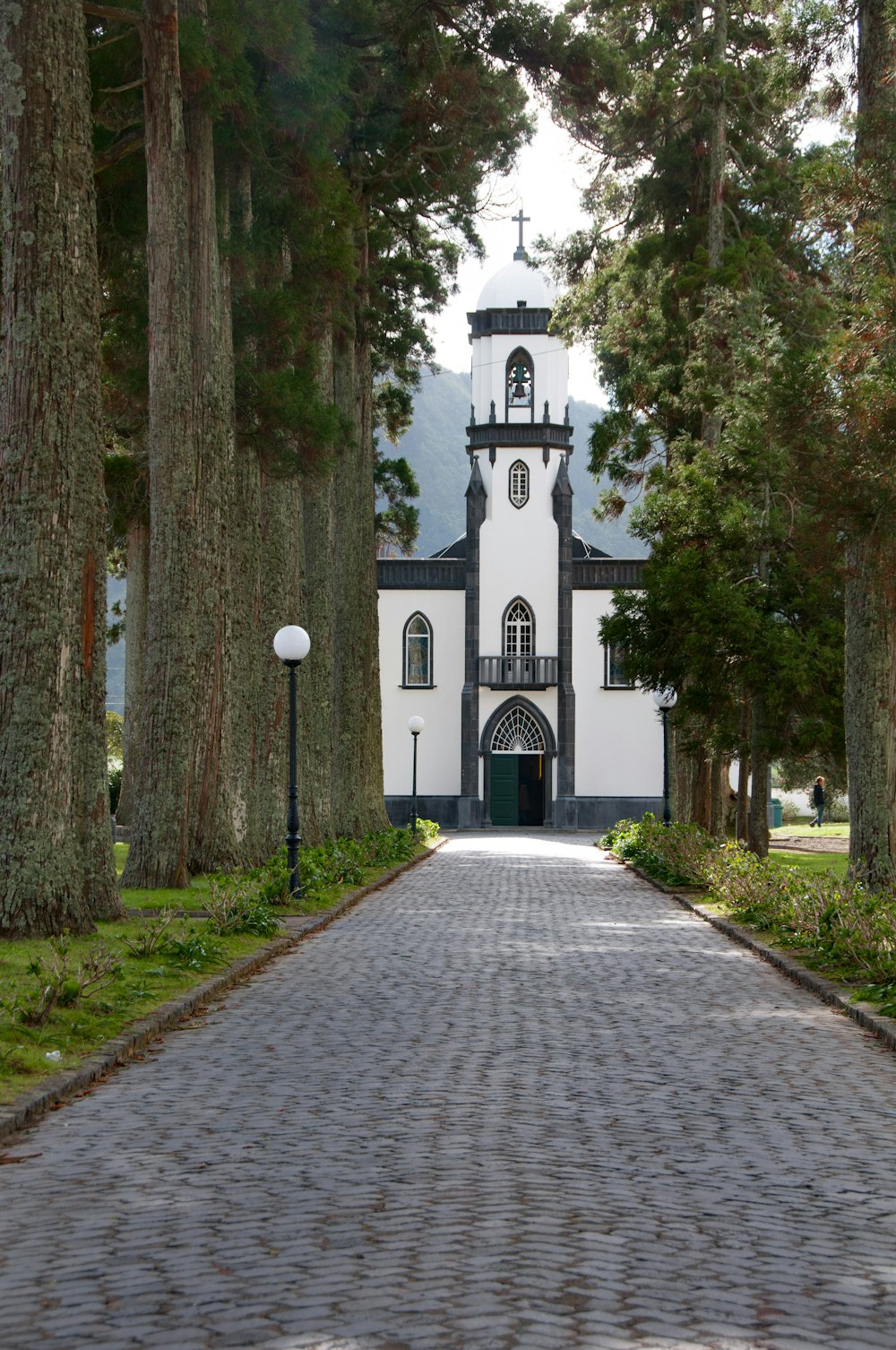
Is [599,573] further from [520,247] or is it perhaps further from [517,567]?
[520,247]

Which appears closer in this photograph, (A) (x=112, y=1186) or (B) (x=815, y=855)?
(A) (x=112, y=1186)

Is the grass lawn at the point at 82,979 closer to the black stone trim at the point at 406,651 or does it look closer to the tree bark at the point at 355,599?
the tree bark at the point at 355,599

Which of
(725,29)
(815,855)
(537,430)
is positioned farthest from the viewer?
(537,430)

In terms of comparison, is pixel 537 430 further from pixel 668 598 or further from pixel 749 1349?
pixel 749 1349

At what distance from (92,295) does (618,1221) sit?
29.2 ft

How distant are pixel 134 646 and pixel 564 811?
24.5 metres

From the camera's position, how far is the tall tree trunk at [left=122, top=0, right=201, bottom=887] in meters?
15.4

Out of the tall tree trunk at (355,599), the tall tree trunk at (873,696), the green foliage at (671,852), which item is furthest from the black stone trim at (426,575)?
the tall tree trunk at (873,696)

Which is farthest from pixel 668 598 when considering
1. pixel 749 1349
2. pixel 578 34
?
pixel 749 1349

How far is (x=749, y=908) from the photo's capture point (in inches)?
634

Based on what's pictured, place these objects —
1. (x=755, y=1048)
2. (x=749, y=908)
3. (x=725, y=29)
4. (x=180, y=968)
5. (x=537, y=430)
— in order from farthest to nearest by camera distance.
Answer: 1. (x=537, y=430)
2. (x=725, y=29)
3. (x=749, y=908)
4. (x=180, y=968)
5. (x=755, y=1048)

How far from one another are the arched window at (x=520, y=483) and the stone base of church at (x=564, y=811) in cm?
976

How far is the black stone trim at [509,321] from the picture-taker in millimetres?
52031

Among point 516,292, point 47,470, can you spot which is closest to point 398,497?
point 516,292
